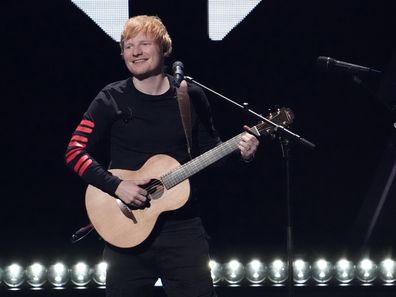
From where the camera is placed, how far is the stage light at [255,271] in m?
5.40

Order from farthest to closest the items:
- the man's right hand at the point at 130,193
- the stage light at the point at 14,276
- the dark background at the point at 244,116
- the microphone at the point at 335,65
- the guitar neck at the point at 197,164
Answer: the dark background at the point at 244,116 < the stage light at the point at 14,276 < the microphone at the point at 335,65 < the guitar neck at the point at 197,164 < the man's right hand at the point at 130,193

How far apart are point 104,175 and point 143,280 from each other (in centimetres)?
50

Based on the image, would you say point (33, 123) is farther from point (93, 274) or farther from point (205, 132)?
point (205, 132)

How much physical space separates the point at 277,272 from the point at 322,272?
299 mm

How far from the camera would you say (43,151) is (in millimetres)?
5668

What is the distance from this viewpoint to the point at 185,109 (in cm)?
365

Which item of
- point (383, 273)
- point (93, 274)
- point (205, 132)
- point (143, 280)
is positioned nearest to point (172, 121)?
point (205, 132)

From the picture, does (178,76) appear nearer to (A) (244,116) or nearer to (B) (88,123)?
(B) (88,123)

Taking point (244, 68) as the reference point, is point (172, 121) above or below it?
below

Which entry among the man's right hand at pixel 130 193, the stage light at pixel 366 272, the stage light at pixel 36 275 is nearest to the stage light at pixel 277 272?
the stage light at pixel 366 272

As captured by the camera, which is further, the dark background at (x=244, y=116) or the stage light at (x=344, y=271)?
the dark background at (x=244, y=116)

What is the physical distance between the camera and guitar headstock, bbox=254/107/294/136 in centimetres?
379

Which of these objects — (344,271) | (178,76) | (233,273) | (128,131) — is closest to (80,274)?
(233,273)

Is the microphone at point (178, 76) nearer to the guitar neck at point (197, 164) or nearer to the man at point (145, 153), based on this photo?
the man at point (145, 153)
